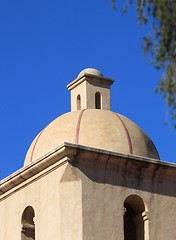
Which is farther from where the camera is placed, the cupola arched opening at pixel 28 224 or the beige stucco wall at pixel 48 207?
the cupola arched opening at pixel 28 224

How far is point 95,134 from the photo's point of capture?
1711 centimetres

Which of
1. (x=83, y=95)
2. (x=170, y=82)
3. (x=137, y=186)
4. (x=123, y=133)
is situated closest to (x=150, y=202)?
(x=137, y=186)

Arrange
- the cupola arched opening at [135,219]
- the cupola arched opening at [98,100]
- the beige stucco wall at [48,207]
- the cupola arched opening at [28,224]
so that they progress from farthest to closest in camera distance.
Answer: the cupola arched opening at [98,100], the cupola arched opening at [28,224], the cupola arched opening at [135,219], the beige stucco wall at [48,207]

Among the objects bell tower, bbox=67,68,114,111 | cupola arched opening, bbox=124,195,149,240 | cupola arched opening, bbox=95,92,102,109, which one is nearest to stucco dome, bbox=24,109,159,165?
bell tower, bbox=67,68,114,111

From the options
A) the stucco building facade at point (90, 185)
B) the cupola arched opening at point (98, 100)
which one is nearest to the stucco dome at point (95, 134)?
the stucco building facade at point (90, 185)

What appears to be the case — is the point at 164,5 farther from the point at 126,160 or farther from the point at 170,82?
the point at 126,160

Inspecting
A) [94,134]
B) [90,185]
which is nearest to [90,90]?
[94,134]

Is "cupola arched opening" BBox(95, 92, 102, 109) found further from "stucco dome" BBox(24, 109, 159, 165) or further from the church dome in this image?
"stucco dome" BBox(24, 109, 159, 165)

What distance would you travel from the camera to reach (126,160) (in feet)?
53.6

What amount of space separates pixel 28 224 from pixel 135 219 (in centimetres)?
217

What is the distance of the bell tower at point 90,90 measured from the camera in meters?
18.5

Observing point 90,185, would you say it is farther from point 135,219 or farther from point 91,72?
point 91,72

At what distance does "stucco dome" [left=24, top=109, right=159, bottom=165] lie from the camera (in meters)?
17.1

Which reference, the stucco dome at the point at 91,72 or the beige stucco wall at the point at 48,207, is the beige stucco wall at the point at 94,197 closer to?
the beige stucco wall at the point at 48,207
